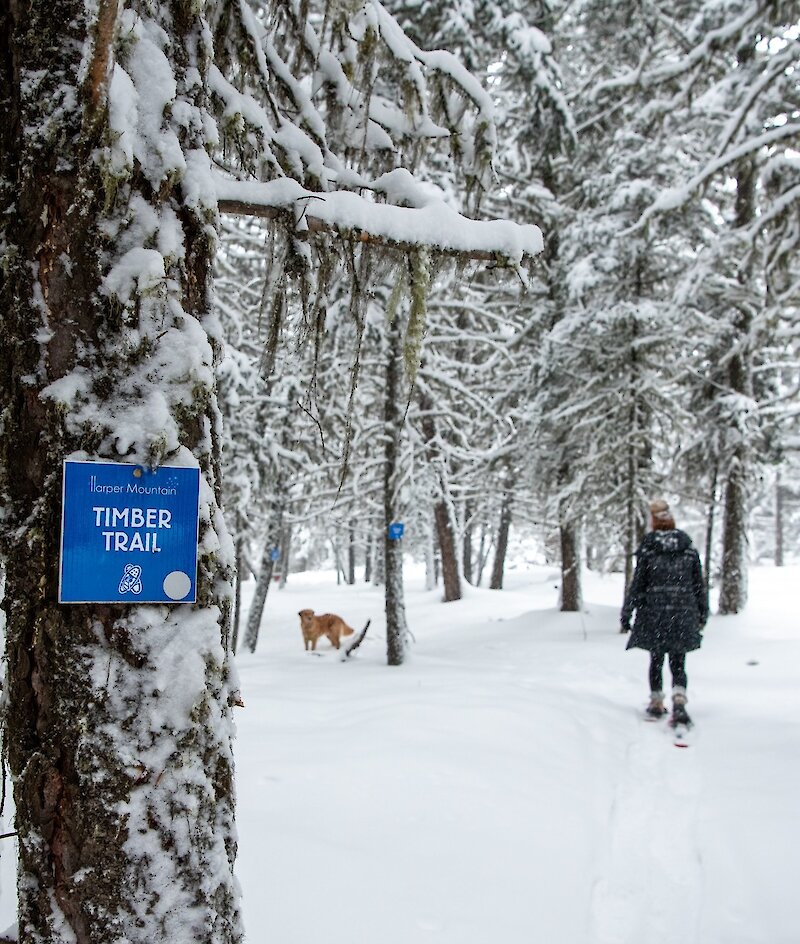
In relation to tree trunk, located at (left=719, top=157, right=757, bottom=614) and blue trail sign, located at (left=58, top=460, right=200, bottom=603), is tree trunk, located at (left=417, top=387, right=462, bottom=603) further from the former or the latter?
blue trail sign, located at (left=58, top=460, right=200, bottom=603)

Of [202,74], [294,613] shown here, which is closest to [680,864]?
[202,74]

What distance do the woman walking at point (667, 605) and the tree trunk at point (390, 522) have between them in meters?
4.15

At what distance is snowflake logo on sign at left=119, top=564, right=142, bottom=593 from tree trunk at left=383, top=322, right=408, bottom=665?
8.63 meters

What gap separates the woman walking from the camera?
6.75 metres

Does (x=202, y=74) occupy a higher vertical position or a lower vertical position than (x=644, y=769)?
higher

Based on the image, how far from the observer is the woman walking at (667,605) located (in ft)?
22.1

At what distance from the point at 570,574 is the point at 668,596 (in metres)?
8.41

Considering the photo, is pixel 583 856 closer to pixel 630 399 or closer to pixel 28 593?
pixel 28 593

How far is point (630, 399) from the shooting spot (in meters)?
13.1

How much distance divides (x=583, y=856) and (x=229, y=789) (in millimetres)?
2642

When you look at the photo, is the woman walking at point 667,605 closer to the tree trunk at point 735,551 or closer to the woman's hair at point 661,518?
the woman's hair at point 661,518

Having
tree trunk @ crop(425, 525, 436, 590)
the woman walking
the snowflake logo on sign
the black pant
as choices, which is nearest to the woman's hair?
the woman walking

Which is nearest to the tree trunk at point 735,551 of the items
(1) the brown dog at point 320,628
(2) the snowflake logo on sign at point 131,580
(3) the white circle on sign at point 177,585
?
(1) the brown dog at point 320,628

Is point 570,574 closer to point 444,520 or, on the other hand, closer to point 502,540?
point 444,520
